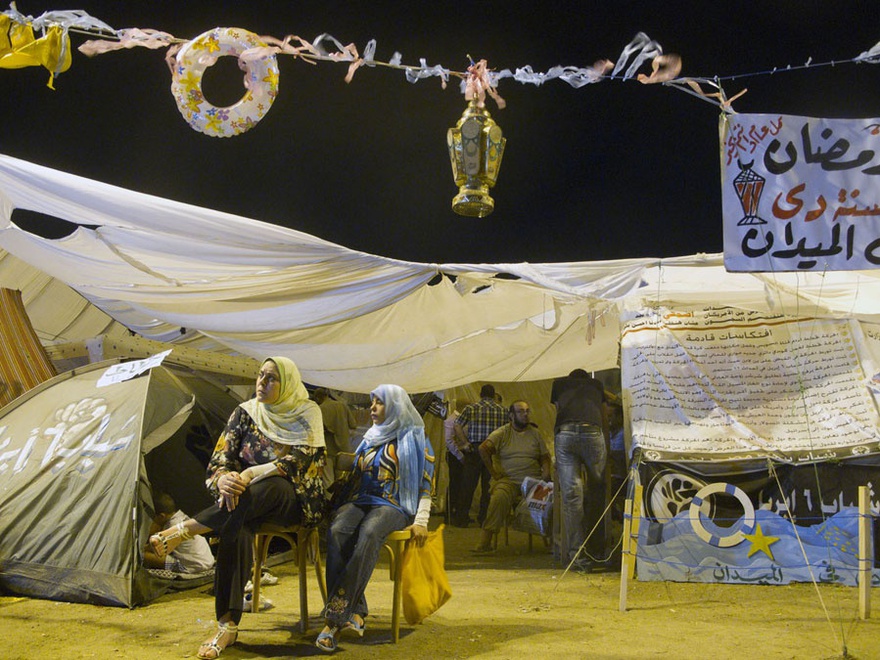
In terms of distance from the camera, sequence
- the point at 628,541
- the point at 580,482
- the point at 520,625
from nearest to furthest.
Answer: the point at 520,625, the point at 628,541, the point at 580,482

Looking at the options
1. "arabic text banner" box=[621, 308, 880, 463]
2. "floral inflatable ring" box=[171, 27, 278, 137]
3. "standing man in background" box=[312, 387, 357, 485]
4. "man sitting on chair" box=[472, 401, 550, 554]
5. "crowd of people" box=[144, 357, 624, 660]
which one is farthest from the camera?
"standing man in background" box=[312, 387, 357, 485]

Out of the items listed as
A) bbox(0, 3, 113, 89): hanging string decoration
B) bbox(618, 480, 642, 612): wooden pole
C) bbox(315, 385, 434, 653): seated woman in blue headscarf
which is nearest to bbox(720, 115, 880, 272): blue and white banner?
bbox(618, 480, 642, 612): wooden pole

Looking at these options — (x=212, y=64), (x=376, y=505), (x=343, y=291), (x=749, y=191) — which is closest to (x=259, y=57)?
(x=212, y=64)

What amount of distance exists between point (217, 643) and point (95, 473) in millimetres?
2045

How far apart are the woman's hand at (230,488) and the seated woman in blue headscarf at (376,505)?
0.49 meters

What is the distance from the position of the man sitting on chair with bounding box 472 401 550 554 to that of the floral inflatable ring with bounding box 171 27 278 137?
3956 millimetres

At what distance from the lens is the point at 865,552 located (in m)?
4.44

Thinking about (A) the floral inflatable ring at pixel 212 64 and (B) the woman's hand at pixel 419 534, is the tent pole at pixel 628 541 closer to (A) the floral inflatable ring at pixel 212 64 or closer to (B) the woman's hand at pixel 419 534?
(B) the woman's hand at pixel 419 534

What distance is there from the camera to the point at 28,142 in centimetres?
955

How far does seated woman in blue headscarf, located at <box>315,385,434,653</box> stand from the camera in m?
3.90

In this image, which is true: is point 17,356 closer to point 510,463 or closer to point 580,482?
point 510,463

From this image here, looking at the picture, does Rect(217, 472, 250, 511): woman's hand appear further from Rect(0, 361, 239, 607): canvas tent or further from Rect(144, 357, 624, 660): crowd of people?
Rect(0, 361, 239, 607): canvas tent

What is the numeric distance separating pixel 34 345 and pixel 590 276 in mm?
4702

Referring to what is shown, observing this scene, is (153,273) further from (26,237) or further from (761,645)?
(761,645)
